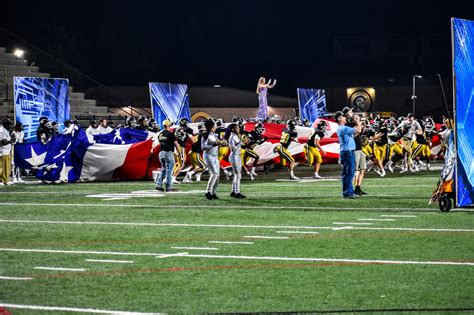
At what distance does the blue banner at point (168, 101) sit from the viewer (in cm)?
3169

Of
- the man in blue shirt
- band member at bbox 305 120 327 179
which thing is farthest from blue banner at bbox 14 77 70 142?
the man in blue shirt

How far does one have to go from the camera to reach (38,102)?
27219mm

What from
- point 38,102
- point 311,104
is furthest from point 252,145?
point 311,104

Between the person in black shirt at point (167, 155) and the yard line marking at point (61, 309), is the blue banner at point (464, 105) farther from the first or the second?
the yard line marking at point (61, 309)

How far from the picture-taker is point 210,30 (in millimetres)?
78812

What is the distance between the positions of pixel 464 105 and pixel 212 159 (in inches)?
236

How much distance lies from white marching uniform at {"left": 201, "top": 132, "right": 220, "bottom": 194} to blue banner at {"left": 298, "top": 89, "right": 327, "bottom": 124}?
22430 millimetres

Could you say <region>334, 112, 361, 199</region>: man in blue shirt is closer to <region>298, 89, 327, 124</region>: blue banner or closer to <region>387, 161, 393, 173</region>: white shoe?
<region>387, 161, 393, 173</region>: white shoe

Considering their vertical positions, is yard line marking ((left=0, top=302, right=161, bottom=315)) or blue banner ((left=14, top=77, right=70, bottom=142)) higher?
blue banner ((left=14, top=77, right=70, bottom=142))

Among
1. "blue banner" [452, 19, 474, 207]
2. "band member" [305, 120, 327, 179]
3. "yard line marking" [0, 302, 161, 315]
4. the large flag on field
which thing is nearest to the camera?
"yard line marking" [0, 302, 161, 315]

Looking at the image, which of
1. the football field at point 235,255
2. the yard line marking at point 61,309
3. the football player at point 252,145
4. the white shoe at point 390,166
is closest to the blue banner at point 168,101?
the football player at point 252,145

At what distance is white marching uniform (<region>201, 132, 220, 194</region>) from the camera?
20469 millimetres

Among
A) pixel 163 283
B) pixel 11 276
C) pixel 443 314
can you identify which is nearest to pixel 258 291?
pixel 163 283

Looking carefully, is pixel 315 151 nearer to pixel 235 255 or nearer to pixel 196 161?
pixel 196 161
